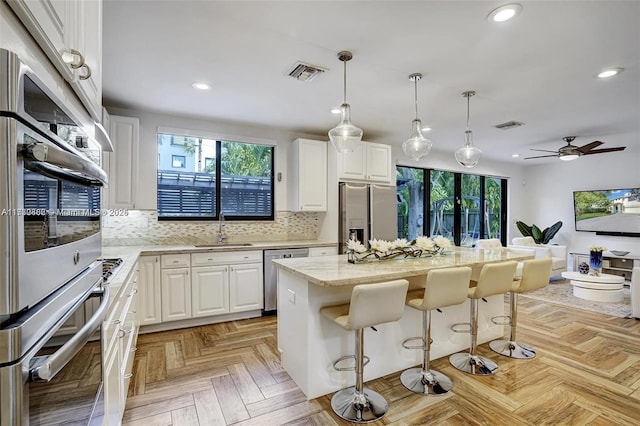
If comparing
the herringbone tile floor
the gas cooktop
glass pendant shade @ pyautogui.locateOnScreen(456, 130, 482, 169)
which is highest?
glass pendant shade @ pyautogui.locateOnScreen(456, 130, 482, 169)

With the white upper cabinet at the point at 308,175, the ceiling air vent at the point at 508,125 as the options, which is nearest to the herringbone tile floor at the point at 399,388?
the white upper cabinet at the point at 308,175

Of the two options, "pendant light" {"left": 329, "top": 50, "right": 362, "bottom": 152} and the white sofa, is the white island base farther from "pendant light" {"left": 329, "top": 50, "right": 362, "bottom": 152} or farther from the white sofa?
the white sofa

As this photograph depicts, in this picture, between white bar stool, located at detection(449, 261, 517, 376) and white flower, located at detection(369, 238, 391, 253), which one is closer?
white bar stool, located at detection(449, 261, 517, 376)

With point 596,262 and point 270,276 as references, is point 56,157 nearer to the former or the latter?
point 270,276

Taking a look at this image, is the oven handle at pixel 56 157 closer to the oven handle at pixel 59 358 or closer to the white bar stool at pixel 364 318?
the oven handle at pixel 59 358

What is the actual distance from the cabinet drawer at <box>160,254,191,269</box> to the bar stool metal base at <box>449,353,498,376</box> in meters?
2.90

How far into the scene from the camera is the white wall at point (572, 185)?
6.26 m

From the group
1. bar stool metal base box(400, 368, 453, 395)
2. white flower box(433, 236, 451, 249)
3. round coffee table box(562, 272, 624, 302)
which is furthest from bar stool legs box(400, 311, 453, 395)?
round coffee table box(562, 272, 624, 302)

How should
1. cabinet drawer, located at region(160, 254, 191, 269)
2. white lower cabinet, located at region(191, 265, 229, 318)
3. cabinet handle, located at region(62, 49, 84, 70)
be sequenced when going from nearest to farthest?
cabinet handle, located at region(62, 49, 84, 70) → cabinet drawer, located at region(160, 254, 191, 269) → white lower cabinet, located at region(191, 265, 229, 318)

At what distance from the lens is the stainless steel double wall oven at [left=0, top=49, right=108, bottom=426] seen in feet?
1.77

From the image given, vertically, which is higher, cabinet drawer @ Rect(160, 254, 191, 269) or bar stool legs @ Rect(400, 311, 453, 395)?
cabinet drawer @ Rect(160, 254, 191, 269)

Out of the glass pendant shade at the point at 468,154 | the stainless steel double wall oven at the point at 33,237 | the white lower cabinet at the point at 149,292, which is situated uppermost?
the glass pendant shade at the point at 468,154

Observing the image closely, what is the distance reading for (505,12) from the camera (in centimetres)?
191

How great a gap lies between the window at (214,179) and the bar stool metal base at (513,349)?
317 centimetres
